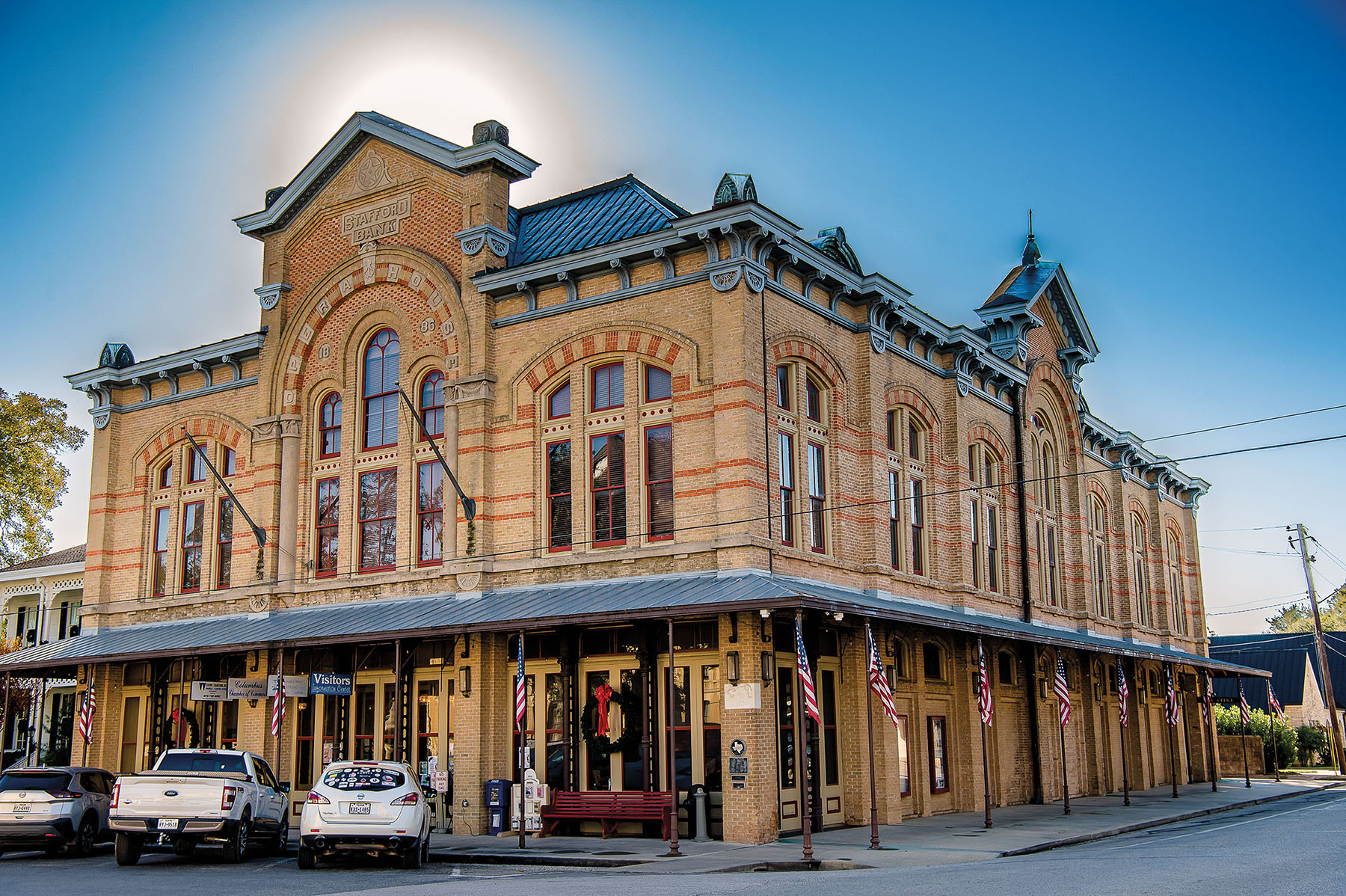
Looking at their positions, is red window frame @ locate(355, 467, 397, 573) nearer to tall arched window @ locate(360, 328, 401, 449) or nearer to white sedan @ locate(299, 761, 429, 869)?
tall arched window @ locate(360, 328, 401, 449)

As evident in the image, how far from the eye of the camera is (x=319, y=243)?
97.3ft

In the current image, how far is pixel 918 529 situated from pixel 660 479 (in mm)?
7476

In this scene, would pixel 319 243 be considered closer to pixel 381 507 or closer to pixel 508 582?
pixel 381 507

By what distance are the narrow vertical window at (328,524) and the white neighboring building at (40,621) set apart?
1704 cm

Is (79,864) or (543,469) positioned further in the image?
(543,469)

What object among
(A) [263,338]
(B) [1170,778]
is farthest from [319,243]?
(B) [1170,778]

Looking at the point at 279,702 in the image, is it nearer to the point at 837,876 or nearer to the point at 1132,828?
the point at 837,876

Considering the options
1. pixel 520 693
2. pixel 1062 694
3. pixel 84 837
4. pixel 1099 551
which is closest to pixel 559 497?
pixel 520 693

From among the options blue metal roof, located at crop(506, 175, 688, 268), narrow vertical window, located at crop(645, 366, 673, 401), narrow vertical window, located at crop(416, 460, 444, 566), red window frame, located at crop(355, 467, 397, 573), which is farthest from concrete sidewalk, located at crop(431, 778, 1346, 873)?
blue metal roof, located at crop(506, 175, 688, 268)

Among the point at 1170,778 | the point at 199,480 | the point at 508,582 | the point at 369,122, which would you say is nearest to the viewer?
the point at 508,582

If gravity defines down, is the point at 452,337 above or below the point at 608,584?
above

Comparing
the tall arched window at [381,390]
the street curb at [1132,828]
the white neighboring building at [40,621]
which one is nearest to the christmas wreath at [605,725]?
the street curb at [1132,828]

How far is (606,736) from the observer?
904 inches

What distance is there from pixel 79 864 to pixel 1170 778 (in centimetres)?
3321
